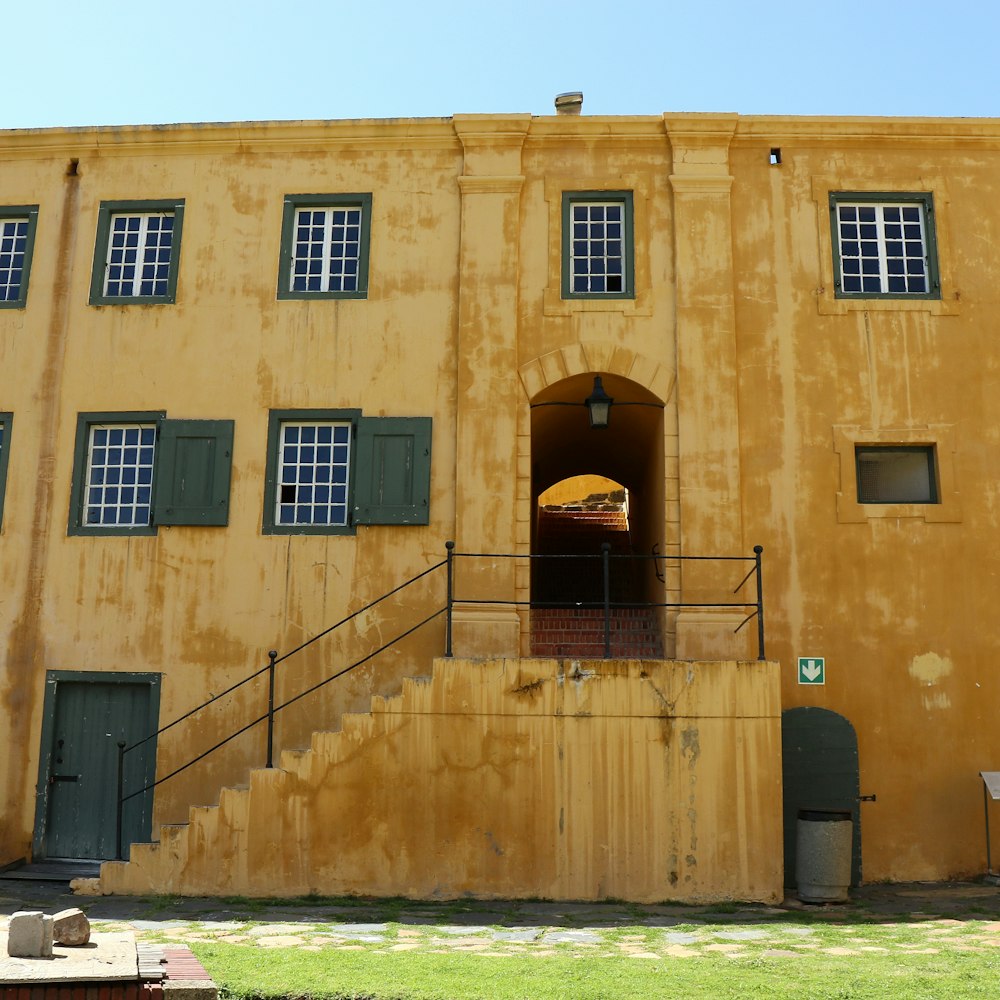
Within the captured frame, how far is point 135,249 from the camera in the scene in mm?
14195

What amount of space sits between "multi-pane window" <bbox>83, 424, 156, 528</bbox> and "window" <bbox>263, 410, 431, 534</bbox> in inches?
60.7

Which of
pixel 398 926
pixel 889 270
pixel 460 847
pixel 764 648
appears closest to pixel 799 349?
pixel 889 270

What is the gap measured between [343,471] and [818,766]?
20.6 feet

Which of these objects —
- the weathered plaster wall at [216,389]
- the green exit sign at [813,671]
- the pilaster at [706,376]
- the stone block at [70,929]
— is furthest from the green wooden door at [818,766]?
the stone block at [70,929]

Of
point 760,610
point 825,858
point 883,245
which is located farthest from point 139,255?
point 825,858

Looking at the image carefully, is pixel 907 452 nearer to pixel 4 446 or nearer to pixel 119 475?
pixel 119 475

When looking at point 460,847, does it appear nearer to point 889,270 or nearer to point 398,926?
point 398,926

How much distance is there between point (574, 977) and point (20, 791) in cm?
797

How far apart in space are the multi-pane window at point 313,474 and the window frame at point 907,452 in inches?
232

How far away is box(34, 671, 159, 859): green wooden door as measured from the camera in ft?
42.0

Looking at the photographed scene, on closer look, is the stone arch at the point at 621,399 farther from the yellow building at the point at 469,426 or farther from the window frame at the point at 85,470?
the window frame at the point at 85,470

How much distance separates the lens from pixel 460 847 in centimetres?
1126

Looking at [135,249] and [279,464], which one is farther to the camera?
[135,249]

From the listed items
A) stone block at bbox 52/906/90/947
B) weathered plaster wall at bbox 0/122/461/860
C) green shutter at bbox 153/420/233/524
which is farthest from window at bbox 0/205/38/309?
stone block at bbox 52/906/90/947
